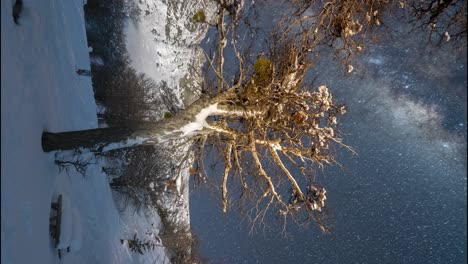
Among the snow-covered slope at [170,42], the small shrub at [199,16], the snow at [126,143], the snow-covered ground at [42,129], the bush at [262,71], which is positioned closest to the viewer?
the snow-covered ground at [42,129]

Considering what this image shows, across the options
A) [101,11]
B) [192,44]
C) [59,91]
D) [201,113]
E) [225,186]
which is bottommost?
[225,186]

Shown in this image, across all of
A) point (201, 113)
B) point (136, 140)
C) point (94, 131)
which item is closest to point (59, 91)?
point (94, 131)

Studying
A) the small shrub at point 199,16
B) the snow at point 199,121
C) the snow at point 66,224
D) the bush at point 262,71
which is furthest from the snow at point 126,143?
the small shrub at point 199,16

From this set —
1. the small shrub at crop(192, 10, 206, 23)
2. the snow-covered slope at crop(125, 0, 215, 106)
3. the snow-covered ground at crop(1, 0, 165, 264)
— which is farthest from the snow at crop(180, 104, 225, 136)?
the small shrub at crop(192, 10, 206, 23)

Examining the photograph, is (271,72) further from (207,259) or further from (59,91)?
(207,259)

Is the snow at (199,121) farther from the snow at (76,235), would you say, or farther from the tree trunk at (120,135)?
the snow at (76,235)

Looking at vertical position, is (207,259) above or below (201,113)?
below

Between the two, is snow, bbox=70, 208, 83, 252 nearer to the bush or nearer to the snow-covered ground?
the snow-covered ground

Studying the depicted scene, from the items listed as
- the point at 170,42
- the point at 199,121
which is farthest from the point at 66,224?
the point at 170,42
